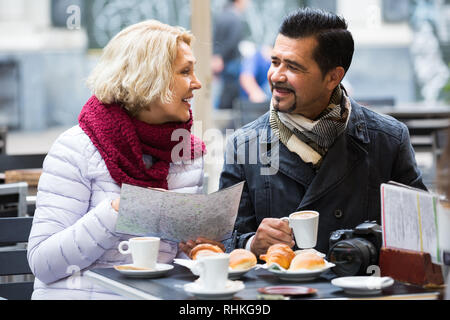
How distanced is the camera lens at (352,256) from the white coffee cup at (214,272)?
1.13ft

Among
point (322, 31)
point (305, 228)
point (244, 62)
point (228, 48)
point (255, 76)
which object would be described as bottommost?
point (305, 228)

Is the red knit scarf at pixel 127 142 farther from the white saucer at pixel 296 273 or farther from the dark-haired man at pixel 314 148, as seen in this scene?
the white saucer at pixel 296 273

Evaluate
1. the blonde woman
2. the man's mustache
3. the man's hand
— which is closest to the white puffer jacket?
the blonde woman

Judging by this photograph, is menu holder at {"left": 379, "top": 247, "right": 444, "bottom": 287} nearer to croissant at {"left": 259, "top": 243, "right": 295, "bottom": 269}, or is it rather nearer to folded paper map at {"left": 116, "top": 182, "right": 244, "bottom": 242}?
croissant at {"left": 259, "top": 243, "right": 295, "bottom": 269}

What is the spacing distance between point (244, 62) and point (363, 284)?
795cm

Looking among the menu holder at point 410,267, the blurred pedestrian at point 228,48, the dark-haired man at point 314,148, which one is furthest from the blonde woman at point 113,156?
the blurred pedestrian at point 228,48

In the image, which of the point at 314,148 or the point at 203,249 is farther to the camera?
the point at 314,148

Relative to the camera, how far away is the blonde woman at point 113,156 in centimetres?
228

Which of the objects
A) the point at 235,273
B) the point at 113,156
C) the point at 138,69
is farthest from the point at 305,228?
the point at 138,69

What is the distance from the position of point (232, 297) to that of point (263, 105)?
17.3 feet

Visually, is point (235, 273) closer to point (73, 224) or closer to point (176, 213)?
point (176, 213)

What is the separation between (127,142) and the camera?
2.48 metres

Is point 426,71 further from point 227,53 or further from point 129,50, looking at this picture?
point 129,50

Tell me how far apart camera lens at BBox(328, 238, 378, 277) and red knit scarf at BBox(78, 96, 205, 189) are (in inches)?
29.5
